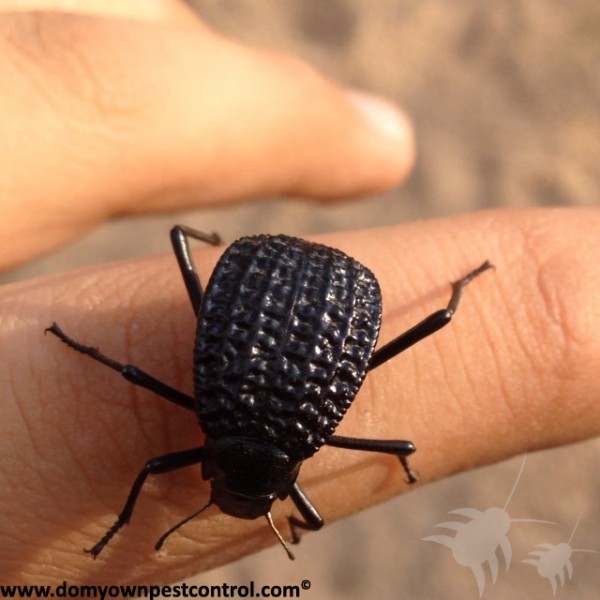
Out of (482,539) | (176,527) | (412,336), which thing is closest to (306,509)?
(176,527)

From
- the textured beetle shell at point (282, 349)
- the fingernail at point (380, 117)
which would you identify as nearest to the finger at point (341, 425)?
the textured beetle shell at point (282, 349)

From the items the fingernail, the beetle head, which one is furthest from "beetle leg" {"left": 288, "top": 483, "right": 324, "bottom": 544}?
the fingernail

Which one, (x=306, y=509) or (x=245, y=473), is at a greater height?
(x=245, y=473)

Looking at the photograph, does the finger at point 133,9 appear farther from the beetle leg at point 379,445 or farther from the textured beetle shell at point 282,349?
the beetle leg at point 379,445

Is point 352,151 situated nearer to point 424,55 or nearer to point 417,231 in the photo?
point 417,231

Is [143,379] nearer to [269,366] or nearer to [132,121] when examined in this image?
[269,366]

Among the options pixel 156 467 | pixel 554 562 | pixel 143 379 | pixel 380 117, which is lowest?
pixel 554 562
